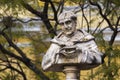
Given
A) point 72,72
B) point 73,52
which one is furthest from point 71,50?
point 72,72

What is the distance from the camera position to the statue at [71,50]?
825cm

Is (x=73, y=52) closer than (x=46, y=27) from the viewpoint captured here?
Yes

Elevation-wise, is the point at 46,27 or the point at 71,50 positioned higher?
the point at 71,50

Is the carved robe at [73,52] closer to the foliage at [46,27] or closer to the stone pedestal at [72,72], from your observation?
the stone pedestal at [72,72]

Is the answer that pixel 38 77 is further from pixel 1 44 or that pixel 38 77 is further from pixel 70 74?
pixel 70 74

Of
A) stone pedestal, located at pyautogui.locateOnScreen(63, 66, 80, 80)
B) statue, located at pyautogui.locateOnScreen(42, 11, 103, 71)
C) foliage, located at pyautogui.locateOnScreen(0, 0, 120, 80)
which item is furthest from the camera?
foliage, located at pyautogui.locateOnScreen(0, 0, 120, 80)

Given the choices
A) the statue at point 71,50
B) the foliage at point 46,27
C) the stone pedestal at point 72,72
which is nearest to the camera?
the statue at point 71,50

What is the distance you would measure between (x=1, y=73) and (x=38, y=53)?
1311mm

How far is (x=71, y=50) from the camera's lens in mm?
8258

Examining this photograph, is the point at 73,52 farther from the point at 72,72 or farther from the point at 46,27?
the point at 46,27

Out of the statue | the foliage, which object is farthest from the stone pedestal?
the foliage

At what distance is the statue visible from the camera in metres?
8.25

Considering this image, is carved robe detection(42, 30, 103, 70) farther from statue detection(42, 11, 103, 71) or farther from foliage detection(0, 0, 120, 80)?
foliage detection(0, 0, 120, 80)

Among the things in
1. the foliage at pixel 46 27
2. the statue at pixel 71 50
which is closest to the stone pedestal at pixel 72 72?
the statue at pixel 71 50
